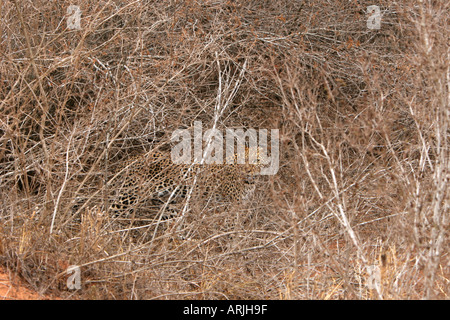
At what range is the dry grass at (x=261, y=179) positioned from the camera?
420 cm

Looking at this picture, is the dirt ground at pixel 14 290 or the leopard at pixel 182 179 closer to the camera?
the dirt ground at pixel 14 290

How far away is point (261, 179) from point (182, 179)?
4.34ft

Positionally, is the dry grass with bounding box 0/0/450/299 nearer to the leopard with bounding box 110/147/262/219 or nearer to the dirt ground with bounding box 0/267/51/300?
the dirt ground with bounding box 0/267/51/300

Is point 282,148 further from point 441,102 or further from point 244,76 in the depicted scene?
point 441,102

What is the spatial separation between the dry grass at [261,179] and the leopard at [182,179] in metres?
0.23

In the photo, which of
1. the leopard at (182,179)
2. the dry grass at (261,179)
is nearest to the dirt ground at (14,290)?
the dry grass at (261,179)

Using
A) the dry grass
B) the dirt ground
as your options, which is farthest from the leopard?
the dirt ground

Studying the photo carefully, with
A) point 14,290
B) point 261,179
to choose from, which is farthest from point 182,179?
point 14,290

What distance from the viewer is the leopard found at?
20.1ft

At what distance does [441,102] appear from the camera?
4.01 meters

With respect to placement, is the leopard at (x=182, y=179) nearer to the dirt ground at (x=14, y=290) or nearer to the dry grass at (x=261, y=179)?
the dry grass at (x=261, y=179)

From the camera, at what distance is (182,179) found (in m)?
6.00

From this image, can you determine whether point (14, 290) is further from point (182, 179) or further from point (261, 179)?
point (261, 179)

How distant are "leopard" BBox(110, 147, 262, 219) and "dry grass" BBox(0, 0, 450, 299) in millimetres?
228
